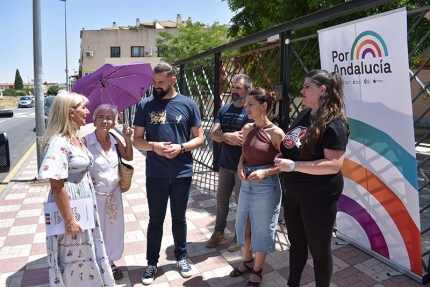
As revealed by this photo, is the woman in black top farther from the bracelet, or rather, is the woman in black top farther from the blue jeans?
the bracelet

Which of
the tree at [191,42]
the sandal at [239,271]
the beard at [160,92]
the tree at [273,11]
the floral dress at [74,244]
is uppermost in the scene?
the tree at [191,42]

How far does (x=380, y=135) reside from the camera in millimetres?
2752

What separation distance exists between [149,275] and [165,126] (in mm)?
1269

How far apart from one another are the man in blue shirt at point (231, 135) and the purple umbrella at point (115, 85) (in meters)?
0.84

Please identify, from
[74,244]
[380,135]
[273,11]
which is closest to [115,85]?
[74,244]

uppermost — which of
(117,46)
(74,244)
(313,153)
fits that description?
(117,46)

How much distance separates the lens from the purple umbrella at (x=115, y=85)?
2869mm

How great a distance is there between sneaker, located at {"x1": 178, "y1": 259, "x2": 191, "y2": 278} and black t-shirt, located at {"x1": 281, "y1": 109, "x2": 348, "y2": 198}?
1239 mm

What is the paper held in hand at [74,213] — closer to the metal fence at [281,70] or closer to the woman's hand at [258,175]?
the woman's hand at [258,175]

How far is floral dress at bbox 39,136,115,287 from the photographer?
82.4 inches

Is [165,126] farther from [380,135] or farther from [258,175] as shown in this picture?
[380,135]

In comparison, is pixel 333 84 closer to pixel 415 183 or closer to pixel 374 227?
pixel 415 183

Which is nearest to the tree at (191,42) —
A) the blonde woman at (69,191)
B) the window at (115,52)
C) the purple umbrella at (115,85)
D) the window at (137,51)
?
the purple umbrella at (115,85)

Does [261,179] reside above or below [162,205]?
above
